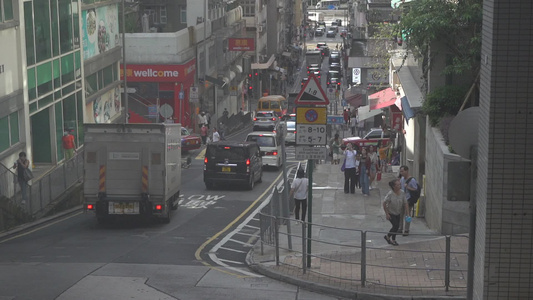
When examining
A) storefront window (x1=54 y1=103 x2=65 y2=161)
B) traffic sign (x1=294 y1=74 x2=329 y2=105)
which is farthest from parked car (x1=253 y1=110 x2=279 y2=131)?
traffic sign (x1=294 y1=74 x2=329 y2=105)

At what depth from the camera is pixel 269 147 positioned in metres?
40.5

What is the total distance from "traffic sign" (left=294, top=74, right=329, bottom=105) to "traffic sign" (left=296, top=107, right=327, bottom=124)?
4.6 inches

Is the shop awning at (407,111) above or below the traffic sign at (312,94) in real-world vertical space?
below

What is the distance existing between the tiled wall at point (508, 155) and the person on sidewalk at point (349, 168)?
17.4 m

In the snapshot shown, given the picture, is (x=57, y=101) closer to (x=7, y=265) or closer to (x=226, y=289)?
(x=7, y=265)

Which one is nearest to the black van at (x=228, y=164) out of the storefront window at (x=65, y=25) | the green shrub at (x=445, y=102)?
the storefront window at (x=65, y=25)

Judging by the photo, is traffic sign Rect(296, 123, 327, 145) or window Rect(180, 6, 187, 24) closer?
traffic sign Rect(296, 123, 327, 145)

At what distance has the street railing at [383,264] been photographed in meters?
14.5

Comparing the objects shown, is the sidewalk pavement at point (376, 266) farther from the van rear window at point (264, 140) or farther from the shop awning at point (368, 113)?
the shop awning at point (368, 113)

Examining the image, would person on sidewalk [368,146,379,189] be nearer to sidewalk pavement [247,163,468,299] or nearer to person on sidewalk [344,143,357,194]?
person on sidewalk [344,143,357,194]

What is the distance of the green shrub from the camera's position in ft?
73.7

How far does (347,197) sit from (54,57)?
13471 millimetres

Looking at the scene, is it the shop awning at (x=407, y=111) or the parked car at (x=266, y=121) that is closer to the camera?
the shop awning at (x=407, y=111)

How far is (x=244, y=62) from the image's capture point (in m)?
90.5
